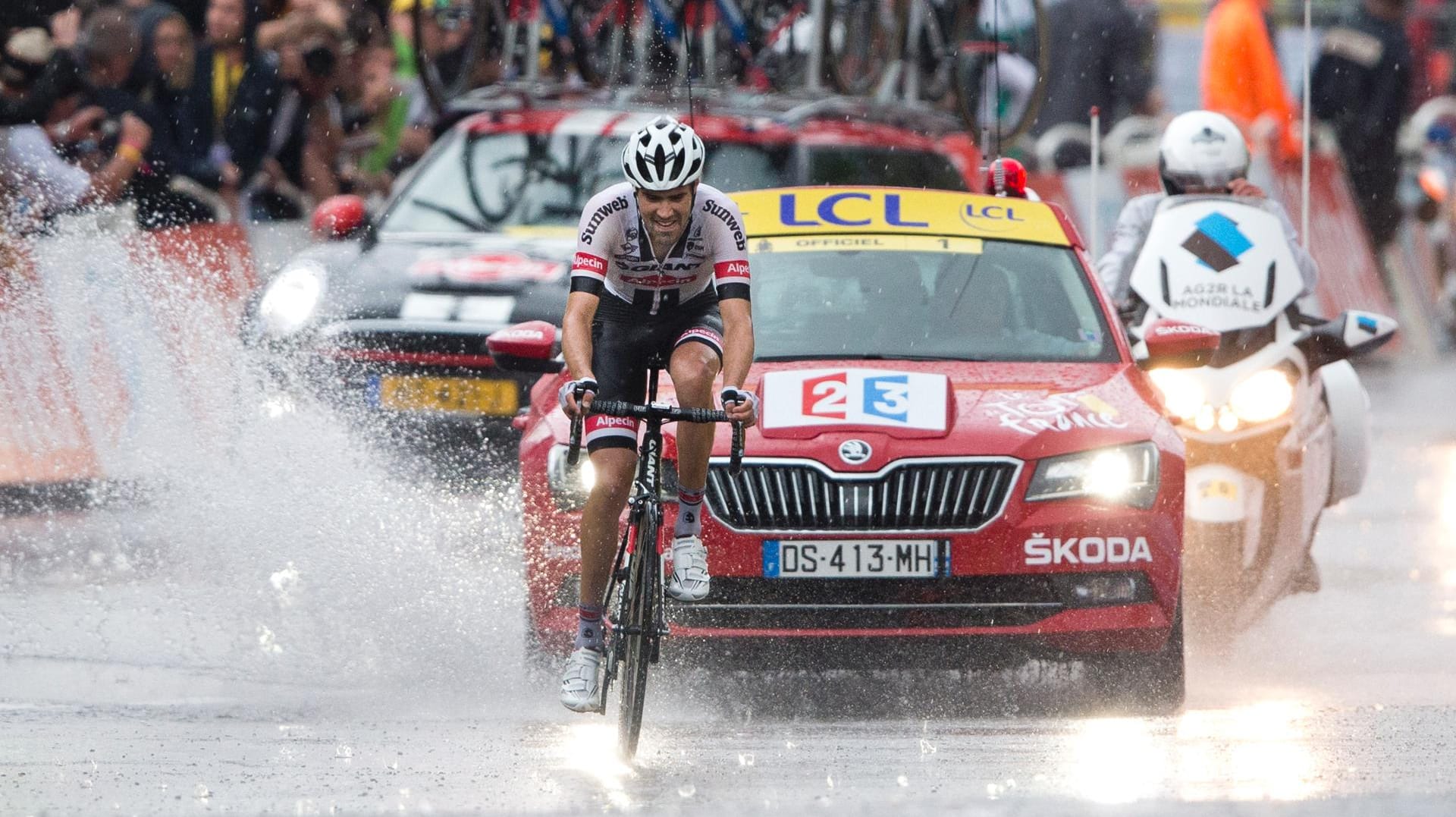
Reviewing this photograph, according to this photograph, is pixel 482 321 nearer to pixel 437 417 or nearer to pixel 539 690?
pixel 437 417

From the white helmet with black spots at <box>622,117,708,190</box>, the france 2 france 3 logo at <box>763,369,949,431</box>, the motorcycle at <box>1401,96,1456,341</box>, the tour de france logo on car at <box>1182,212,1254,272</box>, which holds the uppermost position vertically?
the white helmet with black spots at <box>622,117,708,190</box>

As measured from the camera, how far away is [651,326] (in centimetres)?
819

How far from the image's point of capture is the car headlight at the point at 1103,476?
332 inches

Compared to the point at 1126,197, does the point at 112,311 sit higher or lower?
higher

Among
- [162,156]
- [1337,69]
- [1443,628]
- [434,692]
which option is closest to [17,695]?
[434,692]

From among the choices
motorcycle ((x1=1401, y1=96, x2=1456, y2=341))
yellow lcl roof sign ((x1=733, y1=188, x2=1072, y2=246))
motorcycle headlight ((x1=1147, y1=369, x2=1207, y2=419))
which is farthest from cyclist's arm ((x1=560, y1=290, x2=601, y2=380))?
motorcycle ((x1=1401, y1=96, x2=1456, y2=341))

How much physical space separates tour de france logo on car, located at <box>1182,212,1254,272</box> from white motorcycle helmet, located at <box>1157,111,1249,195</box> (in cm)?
37

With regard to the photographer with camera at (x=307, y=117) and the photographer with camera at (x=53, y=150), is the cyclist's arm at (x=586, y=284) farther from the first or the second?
the photographer with camera at (x=307, y=117)

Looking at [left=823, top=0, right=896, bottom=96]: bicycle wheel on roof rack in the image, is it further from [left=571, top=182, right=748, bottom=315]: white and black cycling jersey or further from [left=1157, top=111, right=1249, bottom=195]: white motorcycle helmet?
[left=571, top=182, right=748, bottom=315]: white and black cycling jersey

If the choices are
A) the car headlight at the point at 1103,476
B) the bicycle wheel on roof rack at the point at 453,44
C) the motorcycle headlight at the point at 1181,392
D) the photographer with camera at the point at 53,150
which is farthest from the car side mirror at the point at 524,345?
the bicycle wheel on roof rack at the point at 453,44

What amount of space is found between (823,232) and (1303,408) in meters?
1.88

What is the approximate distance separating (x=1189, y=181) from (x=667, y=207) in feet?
12.0

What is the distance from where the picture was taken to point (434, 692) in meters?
8.93

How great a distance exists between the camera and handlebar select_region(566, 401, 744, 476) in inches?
296
